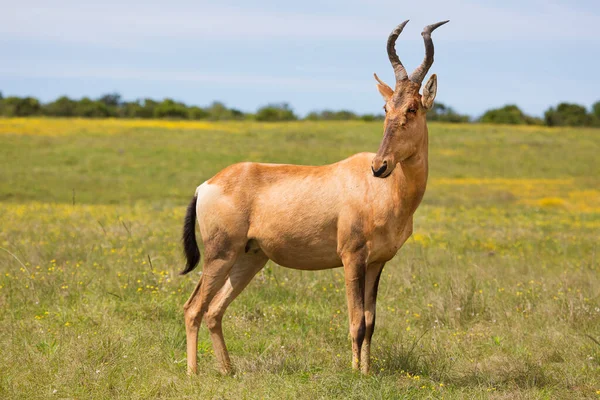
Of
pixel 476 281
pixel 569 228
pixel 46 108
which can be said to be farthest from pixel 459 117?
pixel 476 281

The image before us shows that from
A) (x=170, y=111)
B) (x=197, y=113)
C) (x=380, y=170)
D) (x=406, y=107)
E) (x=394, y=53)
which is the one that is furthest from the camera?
(x=197, y=113)

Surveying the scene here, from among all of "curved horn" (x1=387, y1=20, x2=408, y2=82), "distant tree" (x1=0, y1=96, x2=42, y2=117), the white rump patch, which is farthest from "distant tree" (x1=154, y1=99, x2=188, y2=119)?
"curved horn" (x1=387, y1=20, x2=408, y2=82)

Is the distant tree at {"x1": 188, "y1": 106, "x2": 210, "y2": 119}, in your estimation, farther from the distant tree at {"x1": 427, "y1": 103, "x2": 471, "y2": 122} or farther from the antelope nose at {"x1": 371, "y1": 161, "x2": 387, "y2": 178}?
the antelope nose at {"x1": 371, "y1": 161, "x2": 387, "y2": 178}

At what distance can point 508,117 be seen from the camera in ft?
254

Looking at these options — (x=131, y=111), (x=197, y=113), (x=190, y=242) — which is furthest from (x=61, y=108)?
(x=190, y=242)

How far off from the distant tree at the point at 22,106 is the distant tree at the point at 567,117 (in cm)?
5194

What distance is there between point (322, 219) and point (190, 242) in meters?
1.51

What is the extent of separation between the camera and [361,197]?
6.87 m

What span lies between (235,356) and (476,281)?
418 centimetres

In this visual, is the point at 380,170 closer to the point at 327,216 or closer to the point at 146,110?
the point at 327,216

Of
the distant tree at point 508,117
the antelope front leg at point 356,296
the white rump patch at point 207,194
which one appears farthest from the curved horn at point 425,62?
the distant tree at point 508,117

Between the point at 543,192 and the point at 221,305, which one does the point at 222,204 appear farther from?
the point at 543,192

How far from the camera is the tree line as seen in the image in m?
65.6

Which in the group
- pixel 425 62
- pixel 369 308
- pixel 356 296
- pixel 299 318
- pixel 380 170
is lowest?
pixel 299 318
